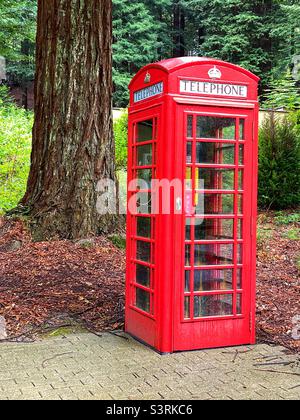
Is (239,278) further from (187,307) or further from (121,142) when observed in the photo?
(121,142)

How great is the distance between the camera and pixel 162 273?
13.9 feet

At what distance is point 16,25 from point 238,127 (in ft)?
59.4

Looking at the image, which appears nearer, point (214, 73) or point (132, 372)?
point (132, 372)

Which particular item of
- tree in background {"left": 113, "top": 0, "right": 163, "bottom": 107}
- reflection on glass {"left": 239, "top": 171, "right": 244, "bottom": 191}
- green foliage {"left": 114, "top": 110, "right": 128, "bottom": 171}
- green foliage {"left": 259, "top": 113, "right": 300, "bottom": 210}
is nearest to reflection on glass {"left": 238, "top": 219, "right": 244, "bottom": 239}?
reflection on glass {"left": 239, "top": 171, "right": 244, "bottom": 191}

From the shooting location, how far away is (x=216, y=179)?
4.45 metres

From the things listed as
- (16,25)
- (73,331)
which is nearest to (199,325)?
(73,331)

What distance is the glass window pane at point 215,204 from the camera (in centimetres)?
440

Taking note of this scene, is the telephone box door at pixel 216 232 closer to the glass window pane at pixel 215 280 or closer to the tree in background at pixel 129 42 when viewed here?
the glass window pane at pixel 215 280

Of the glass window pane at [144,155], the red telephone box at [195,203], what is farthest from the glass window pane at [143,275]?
the glass window pane at [144,155]

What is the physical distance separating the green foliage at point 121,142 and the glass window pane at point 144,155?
9.38 m

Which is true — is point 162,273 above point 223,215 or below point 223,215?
below

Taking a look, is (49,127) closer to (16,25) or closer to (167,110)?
(167,110)

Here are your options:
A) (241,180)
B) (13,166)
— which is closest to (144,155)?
(241,180)

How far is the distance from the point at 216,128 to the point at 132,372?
207cm
